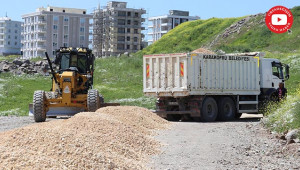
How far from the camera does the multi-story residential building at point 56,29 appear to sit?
476 feet

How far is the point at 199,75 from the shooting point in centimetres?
2506

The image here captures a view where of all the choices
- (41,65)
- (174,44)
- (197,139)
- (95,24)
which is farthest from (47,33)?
(197,139)

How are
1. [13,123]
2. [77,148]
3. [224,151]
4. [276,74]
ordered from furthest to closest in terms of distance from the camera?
[276,74], [13,123], [224,151], [77,148]

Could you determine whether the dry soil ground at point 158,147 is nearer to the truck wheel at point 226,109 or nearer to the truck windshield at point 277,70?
the truck wheel at point 226,109

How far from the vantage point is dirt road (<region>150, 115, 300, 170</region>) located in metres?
12.2

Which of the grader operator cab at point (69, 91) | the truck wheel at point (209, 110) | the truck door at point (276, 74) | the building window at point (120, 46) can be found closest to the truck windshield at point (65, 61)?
the grader operator cab at point (69, 91)

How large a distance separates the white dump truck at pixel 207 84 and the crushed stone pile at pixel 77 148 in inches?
367

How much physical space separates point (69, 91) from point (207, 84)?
6294mm

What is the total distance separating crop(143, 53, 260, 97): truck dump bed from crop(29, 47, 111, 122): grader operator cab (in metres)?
2.89

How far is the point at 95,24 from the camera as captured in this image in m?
143

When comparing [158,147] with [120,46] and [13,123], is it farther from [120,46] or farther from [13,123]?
[120,46]

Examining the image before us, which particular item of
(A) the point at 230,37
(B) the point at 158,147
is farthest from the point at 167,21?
Result: (B) the point at 158,147

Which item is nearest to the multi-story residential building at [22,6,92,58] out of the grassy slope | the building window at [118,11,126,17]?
the building window at [118,11,126,17]

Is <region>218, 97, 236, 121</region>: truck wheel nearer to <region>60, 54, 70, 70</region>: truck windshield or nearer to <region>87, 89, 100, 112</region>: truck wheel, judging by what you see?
<region>87, 89, 100, 112</region>: truck wheel
